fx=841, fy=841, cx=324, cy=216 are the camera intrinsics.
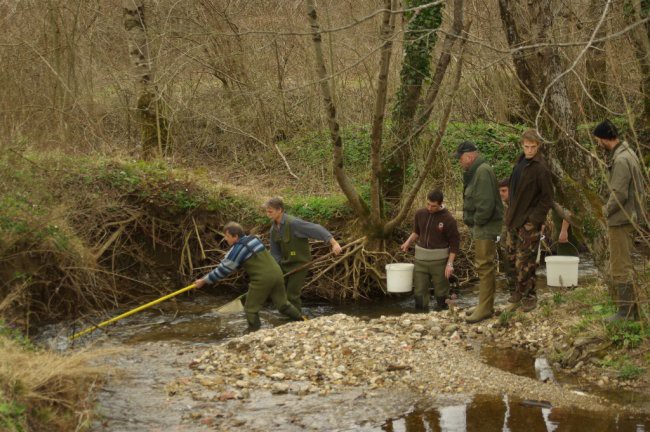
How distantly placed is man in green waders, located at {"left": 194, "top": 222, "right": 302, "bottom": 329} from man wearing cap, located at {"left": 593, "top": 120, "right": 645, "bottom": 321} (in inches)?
177

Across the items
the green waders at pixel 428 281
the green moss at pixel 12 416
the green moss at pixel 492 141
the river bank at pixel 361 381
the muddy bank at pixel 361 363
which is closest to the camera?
the green moss at pixel 12 416

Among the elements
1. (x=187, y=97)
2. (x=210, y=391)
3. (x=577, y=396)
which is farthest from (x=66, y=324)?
(x=187, y=97)

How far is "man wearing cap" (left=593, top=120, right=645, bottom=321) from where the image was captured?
818 centimetres

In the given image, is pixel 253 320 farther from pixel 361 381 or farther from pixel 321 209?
pixel 321 209

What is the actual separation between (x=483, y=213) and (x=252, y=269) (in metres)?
3.19

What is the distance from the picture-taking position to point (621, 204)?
8312 millimetres

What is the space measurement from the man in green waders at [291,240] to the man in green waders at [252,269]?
0.66 m

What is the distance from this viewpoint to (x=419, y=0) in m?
13.7

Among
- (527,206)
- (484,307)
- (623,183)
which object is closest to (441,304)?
(484,307)

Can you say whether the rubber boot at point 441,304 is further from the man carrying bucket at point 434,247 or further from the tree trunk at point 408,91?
the tree trunk at point 408,91

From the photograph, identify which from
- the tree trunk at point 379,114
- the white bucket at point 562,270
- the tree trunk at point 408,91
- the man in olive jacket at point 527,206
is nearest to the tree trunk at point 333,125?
the tree trunk at point 379,114

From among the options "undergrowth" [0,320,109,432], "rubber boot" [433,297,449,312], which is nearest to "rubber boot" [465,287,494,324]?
"rubber boot" [433,297,449,312]

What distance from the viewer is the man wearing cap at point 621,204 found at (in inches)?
322

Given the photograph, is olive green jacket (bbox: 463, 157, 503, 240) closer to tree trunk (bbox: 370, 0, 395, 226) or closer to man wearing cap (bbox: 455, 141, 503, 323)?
man wearing cap (bbox: 455, 141, 503, 323)
